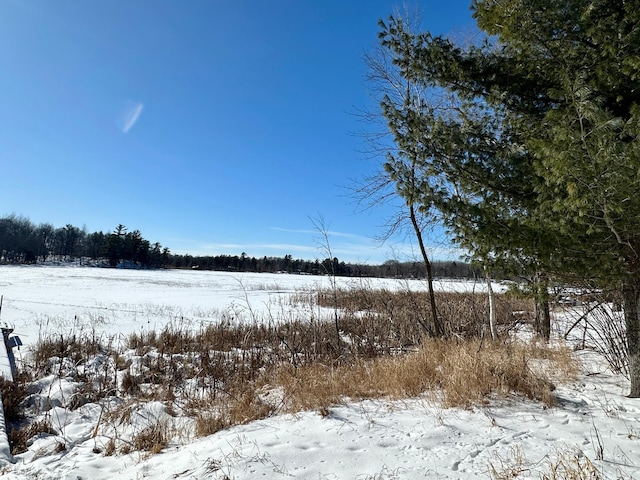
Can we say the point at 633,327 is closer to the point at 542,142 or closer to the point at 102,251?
the point at 542,142

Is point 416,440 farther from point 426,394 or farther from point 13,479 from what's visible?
point 13,479

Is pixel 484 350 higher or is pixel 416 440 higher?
pixel 484 350

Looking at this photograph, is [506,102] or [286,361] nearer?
[506,102]

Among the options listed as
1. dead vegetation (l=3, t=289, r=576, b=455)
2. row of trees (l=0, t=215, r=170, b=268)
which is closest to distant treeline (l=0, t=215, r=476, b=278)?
row of trees (l=0, t=215, r=170, b=268)

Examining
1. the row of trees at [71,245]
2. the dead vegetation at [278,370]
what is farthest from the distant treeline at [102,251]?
the dead vegetation at [278,370]

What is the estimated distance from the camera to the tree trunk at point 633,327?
3.44 m

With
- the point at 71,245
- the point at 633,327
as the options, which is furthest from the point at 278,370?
the point at 71,245

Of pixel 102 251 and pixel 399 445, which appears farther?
pixel 102 251

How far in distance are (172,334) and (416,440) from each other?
7.99 m

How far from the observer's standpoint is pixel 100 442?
416 cm

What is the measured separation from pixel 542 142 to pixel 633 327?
7.26ft

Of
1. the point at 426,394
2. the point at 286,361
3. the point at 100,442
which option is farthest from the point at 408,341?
the point at 100,442

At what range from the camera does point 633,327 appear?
3.48 meters

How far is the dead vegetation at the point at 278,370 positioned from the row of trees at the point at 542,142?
1.30 meters
